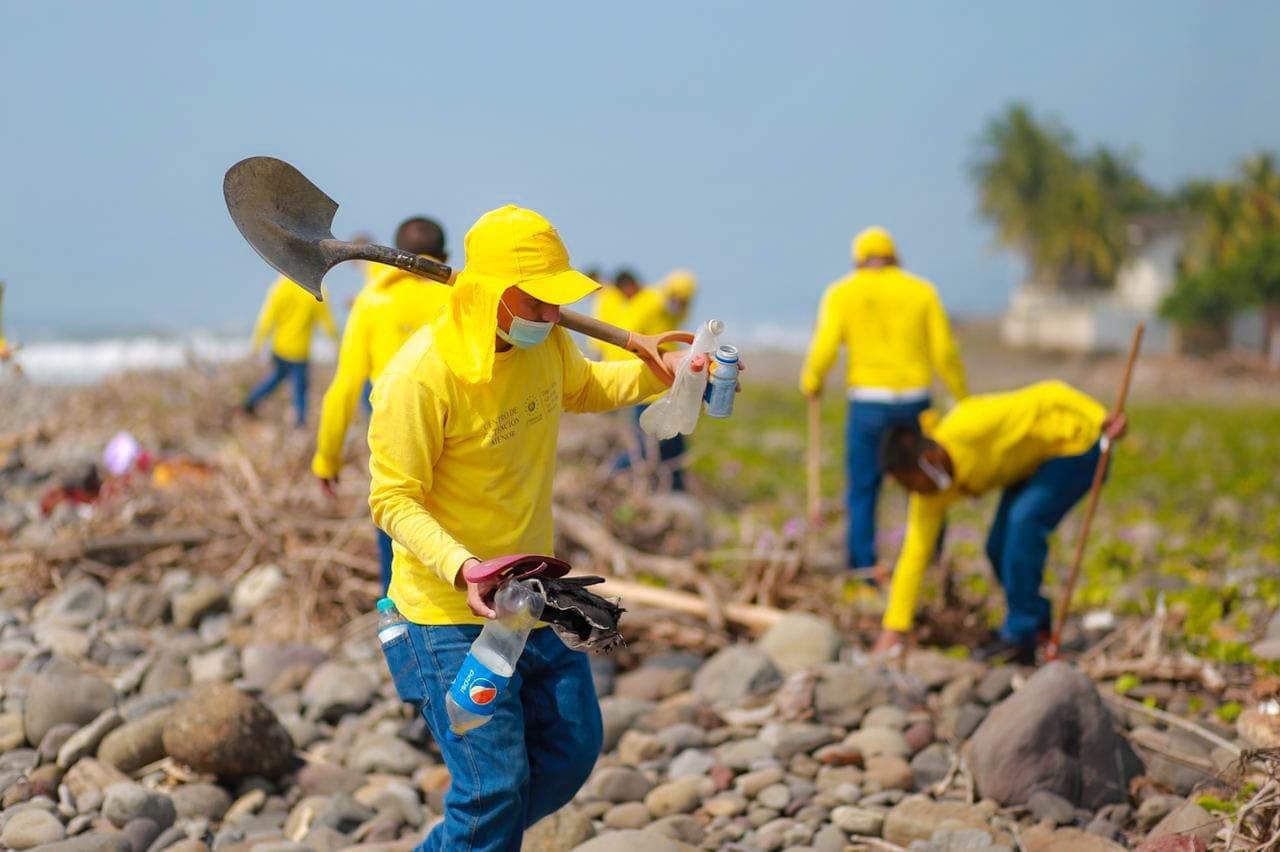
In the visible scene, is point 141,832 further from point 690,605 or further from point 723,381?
point 690,605

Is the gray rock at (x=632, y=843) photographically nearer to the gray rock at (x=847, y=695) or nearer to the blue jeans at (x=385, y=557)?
the gray rock at (x=847, y=695)

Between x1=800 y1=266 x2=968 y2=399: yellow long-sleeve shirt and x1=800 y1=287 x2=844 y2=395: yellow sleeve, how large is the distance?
3 centimetres

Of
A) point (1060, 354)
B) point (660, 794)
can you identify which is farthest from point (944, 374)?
point (1060, 354)

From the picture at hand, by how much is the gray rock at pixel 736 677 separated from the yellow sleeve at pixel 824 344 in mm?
2119

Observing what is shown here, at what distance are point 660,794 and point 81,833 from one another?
204 centimetres

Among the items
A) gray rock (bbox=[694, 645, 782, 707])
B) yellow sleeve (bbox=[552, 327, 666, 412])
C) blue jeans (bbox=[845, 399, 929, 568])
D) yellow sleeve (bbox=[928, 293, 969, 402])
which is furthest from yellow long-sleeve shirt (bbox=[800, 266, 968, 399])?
yellow sleeve (bbox=[552, 327, 666, 412])

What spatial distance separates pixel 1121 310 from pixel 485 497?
159 ft

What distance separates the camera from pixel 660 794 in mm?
4969

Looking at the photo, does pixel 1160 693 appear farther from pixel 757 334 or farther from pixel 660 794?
pixel 757 334

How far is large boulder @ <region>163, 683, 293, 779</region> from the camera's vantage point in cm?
496

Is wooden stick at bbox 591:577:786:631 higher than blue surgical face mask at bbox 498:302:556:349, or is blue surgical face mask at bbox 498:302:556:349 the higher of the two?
blue surgical face mask at bbox 498:302:556:349

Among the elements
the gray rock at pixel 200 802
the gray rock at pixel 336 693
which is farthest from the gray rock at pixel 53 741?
the gray rock at pixel 336 693

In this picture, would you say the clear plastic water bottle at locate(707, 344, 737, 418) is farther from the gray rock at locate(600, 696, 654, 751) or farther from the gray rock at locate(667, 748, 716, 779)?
the gray rock at locate(600, 696, 654, 751)

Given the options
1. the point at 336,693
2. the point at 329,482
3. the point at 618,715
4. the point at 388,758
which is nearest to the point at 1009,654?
the point at 618,715
